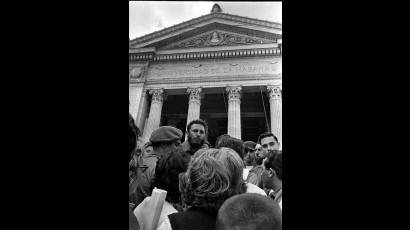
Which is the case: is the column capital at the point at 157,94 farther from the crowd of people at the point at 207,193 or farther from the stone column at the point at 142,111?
the crowd of people at the point at 207,193

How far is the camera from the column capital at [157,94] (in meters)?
16.6

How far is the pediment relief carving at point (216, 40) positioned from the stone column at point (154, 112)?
3084 millimetres

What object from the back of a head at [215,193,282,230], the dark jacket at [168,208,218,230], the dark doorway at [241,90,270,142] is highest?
the dark doorway at [241,90,270,142]

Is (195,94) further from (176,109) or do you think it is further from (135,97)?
(135,97)

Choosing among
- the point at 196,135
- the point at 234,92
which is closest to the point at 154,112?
the point at 234,92

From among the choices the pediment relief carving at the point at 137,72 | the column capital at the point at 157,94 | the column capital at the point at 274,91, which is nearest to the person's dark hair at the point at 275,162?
the column capital at the point at 274,91

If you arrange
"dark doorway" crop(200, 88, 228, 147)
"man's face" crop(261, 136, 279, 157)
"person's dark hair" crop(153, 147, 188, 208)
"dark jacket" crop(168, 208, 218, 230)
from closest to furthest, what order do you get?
"dark jacket" crop(168, 208, 218, 230) → "person's dark hair" crop(153, 147, 188, 208) → "man's face" crop(261, 136, 279, 157) → "dark doorway" crop(200, 88, 228, 147)

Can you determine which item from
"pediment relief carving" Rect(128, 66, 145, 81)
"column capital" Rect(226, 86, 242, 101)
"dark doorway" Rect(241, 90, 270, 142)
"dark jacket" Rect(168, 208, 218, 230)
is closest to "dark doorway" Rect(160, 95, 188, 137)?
"pediment relief carving" Rect(128, 66, 145, 81)

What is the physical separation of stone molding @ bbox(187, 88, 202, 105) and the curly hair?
46.6ft

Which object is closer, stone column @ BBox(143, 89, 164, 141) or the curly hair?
the curly hair

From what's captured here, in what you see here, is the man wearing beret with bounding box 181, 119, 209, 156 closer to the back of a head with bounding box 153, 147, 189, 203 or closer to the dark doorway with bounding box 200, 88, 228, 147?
the back of a head with bounding box 153, 147, 189, 203

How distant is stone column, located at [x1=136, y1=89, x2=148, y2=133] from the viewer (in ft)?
52.7

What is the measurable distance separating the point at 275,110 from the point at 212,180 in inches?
533
